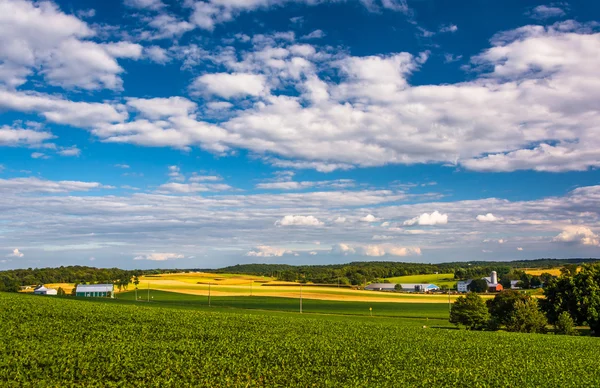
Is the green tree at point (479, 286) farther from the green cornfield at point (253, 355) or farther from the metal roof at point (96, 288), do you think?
the green cornfield at point (253, 355)

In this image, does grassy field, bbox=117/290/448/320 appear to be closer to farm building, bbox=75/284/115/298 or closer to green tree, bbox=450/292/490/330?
green tree, bbox=450/292/490/330

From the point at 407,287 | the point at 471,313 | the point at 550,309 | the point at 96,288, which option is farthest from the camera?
the point at 407,287

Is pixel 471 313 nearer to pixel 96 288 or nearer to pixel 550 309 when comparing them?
pixel 550 309

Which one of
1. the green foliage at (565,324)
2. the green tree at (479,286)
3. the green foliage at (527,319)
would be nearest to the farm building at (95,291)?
the green foliage at (527,319)

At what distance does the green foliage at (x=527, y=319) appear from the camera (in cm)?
6378

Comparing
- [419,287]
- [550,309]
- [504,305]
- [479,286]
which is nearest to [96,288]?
[419,287]

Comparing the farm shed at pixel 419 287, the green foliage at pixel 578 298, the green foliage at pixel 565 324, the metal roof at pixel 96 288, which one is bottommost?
the farm shed at pixel 419 287

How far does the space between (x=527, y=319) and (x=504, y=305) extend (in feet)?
28.2

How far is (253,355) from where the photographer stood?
27203mm

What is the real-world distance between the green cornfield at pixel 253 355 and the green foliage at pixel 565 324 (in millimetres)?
21525

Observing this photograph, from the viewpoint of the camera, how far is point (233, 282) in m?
188

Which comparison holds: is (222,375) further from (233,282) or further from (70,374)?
(233,282)

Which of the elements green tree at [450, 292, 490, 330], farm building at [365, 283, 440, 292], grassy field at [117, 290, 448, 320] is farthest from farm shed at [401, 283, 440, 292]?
green tree at [450, 292, 490, 330]

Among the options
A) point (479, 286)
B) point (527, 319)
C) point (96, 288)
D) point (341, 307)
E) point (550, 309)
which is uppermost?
point (550, 309)
